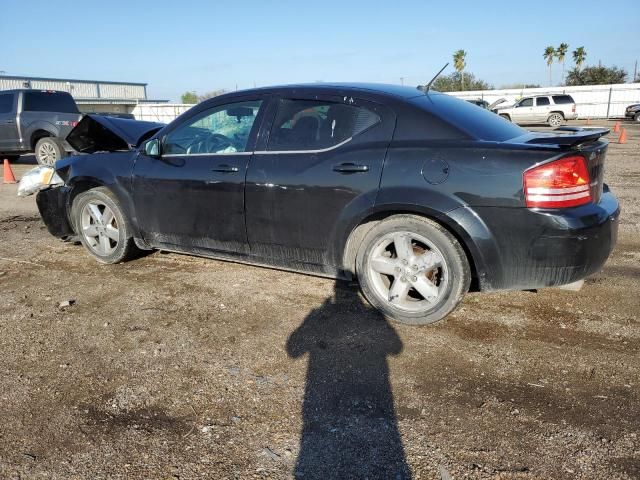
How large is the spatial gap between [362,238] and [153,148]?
2.05 metres

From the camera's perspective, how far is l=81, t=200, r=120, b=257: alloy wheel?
4.66 meters

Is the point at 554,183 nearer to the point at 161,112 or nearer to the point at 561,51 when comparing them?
the point at 161,112

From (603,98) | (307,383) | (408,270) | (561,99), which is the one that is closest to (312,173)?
(408,270)

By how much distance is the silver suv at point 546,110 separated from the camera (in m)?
26.7

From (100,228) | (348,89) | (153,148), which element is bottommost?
(100,228)

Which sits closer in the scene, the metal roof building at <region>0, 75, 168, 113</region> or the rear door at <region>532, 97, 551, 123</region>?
the rear door at <region>532, 97, 551, 123</region>

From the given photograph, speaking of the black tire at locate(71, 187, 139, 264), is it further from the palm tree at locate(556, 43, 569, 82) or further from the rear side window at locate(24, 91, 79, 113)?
the palm tree at locate(556, 43, 569, 82)

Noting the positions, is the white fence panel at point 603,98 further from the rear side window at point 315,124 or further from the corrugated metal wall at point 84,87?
the rear side window at point 315,124

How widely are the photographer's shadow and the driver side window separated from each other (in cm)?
154

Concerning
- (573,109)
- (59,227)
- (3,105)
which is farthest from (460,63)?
(59,227)

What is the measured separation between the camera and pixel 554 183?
9.37 feet

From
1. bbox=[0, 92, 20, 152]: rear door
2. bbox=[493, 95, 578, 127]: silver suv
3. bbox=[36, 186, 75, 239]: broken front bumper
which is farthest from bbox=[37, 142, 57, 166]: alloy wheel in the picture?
bbox=[493, 95, 578, 127]: silver suv

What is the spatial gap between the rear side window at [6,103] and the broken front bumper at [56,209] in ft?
28.7

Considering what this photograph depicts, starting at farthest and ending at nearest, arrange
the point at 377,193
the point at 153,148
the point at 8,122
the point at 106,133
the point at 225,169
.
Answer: the point at 8,122 < the point at 106,133 < the point at 153,148 < the point at 225,169 < the point at 377,193
